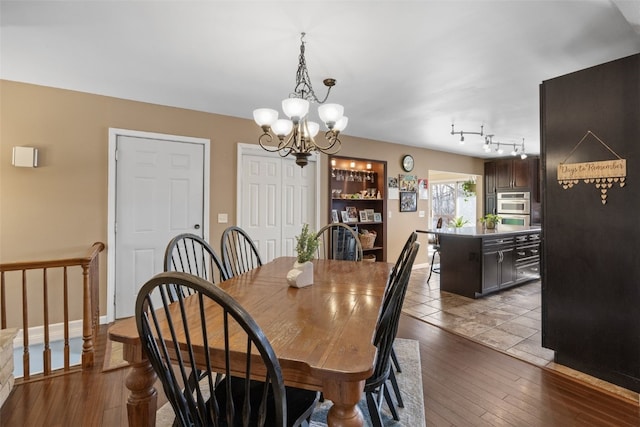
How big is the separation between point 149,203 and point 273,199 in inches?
59.8

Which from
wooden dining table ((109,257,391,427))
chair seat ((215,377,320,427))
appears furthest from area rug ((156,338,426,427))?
wooden dining table ((109,257,391,427))

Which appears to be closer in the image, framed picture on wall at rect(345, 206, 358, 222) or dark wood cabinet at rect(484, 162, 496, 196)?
framed picture on wall at rect(345, 206, 358, 222)

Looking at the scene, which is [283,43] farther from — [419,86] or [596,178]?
[596,178]

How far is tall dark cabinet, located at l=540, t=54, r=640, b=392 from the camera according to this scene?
1.99 meters

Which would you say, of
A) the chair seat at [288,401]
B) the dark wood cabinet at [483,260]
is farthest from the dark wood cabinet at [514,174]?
the chair seat at [288,401]

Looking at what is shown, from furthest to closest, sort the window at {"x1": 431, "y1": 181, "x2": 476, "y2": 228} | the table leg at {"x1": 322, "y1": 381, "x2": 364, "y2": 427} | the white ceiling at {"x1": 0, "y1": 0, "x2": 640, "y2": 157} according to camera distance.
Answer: the window at {"x1": 431, "y1": 181, "x2": 476, "y2": 228}
the white ceiling at {"x1": 0, "y1": 0, "x2": 640, "y2": 157}
the table leg at {"x1": 322, "y1": 381, "x2": 364, "y2": 427}

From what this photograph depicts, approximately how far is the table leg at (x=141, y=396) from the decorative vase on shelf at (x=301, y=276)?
2.65 feet

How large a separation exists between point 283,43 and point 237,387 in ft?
7.09

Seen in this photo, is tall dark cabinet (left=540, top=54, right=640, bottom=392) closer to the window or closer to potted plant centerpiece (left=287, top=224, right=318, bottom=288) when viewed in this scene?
potted plant centerpiece (left=287, top=224, right=318, bottom=288)

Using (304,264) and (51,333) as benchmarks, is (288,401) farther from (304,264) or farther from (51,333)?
(51,333)

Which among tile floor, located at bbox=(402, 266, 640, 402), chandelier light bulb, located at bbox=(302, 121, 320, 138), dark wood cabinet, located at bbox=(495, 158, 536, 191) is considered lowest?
tile floor, located at bbox=(402, 266, 640, 402)

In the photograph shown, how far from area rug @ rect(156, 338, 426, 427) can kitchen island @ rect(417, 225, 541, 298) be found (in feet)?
6.82

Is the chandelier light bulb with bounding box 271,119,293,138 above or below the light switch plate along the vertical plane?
above

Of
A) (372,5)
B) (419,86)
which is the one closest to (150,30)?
(372,5)
